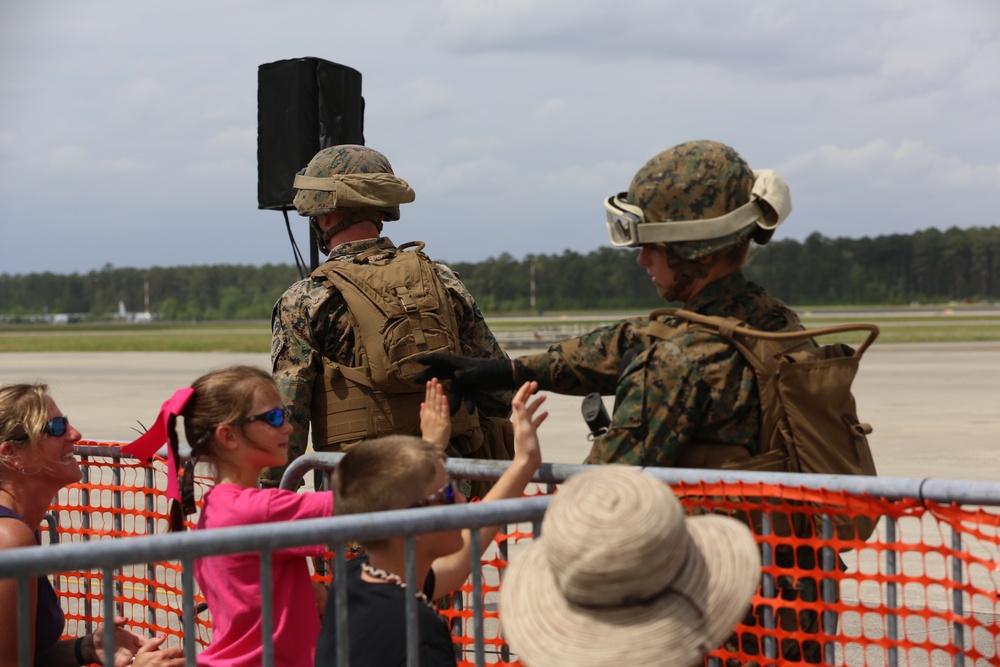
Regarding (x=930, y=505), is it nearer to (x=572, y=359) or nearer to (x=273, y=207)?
(x=572, y=359)

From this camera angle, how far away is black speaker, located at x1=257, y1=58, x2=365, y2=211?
625 cm

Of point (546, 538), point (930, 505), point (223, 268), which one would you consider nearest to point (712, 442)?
point (930, 505)

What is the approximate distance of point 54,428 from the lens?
11.9 ft

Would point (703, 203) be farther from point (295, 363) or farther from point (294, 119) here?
point (294, 119)

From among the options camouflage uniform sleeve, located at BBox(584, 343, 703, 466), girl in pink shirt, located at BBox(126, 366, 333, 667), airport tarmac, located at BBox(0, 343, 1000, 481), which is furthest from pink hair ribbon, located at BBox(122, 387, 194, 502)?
airport tarmac, located at BBox(0, 343, 1000, 481)

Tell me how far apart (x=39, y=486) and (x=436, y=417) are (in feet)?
4.46

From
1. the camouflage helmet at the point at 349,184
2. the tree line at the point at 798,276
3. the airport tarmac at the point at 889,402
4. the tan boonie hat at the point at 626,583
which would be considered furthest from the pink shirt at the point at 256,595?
the tree line at the point at 798,276

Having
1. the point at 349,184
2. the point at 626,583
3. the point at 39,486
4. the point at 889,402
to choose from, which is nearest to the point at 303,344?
the point at 349,184

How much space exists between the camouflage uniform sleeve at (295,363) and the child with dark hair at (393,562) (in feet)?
5.26

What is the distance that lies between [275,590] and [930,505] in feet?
5.25

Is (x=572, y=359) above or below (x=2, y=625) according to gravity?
above

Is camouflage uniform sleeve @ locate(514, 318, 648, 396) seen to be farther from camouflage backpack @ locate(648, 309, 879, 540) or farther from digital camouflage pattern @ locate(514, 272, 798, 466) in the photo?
camouflage backpack @ locate(648, 309, 879, 540)

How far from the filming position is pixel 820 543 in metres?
2.71

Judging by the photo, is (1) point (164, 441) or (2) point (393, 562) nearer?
(2) point (393, 562)
